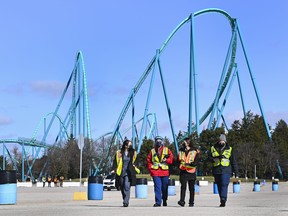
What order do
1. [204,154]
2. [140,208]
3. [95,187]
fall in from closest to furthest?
1. [140,208]
2. [95,187]
3. [204,154]

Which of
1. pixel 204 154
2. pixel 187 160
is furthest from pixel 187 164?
pixel 204 154

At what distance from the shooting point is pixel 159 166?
42.1ft

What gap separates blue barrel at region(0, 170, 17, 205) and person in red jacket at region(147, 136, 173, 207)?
13.5 feet

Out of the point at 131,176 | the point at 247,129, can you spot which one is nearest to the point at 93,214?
the point at 131,176

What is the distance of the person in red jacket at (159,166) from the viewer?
12805 millimetres

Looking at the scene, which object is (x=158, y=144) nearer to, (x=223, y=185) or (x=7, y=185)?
(x=223, y=185)

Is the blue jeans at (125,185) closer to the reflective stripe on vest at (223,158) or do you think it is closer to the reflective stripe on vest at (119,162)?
the reflective stripe on vest at (119,162)

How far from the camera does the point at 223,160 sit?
12750 mm

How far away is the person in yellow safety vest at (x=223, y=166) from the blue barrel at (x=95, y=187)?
6.56 meters

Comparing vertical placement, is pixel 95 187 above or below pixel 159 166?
below

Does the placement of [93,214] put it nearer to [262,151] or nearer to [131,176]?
[131,176]

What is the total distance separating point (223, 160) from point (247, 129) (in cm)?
8627

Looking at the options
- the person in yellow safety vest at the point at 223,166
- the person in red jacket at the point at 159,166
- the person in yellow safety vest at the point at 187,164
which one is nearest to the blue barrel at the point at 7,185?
the person in red jacket at the point at 159,166

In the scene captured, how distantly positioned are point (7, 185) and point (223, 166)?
18.6ft
